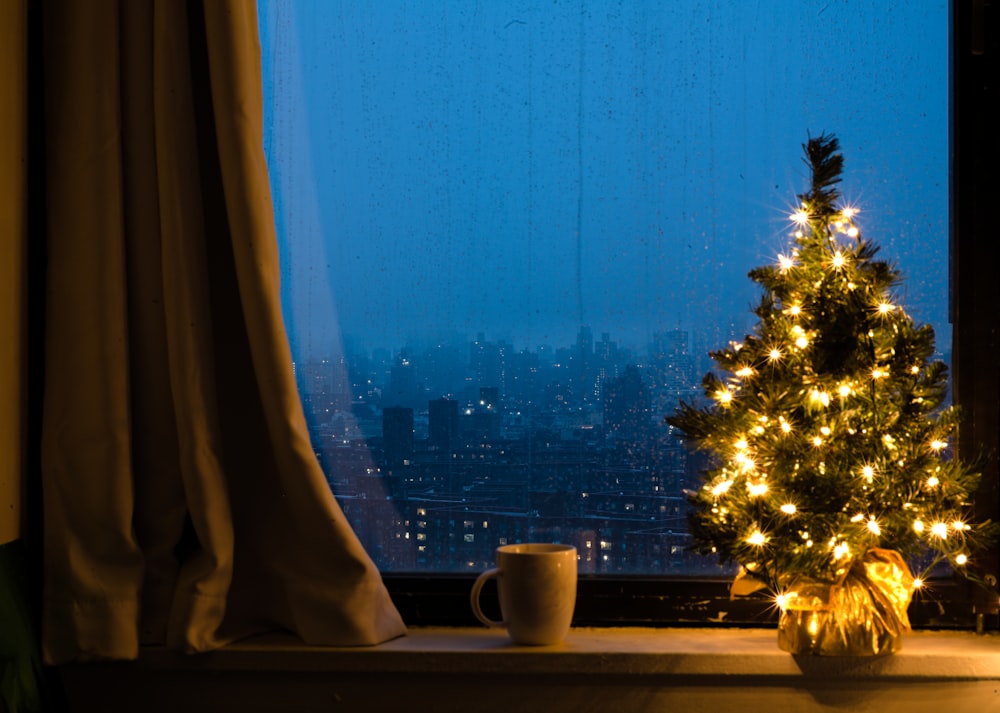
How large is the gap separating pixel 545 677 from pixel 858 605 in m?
0.40

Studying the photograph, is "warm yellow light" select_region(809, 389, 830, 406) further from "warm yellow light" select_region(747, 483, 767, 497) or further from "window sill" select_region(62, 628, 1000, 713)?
"window sill" select_region(62, 628, 1000, 713)

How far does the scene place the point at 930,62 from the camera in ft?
4.58

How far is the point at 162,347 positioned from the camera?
4.14 ft

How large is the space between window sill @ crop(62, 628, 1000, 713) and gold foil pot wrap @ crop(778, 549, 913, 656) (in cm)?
4

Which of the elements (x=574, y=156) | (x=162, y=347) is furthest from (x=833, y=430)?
(x=162, y=347)

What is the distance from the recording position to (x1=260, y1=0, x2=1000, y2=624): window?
1.41 metres

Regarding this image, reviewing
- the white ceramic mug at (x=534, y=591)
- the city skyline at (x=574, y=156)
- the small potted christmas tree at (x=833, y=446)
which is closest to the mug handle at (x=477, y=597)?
the white ceramic mug at (x=534, y=591)

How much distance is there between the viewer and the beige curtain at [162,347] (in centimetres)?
121

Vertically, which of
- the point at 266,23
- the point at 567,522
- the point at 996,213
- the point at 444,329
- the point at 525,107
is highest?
the point at 266,23

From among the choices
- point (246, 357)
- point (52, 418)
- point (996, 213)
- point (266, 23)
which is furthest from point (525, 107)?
point (52, 418)

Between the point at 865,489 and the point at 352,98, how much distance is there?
3.02 ft

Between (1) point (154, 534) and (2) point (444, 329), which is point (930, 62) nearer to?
(2) point (444, 329)

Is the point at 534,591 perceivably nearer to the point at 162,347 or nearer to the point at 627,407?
the point at 627,407

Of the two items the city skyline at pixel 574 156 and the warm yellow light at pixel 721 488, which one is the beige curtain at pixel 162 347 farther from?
the warm yellow light at pixel 721 488
